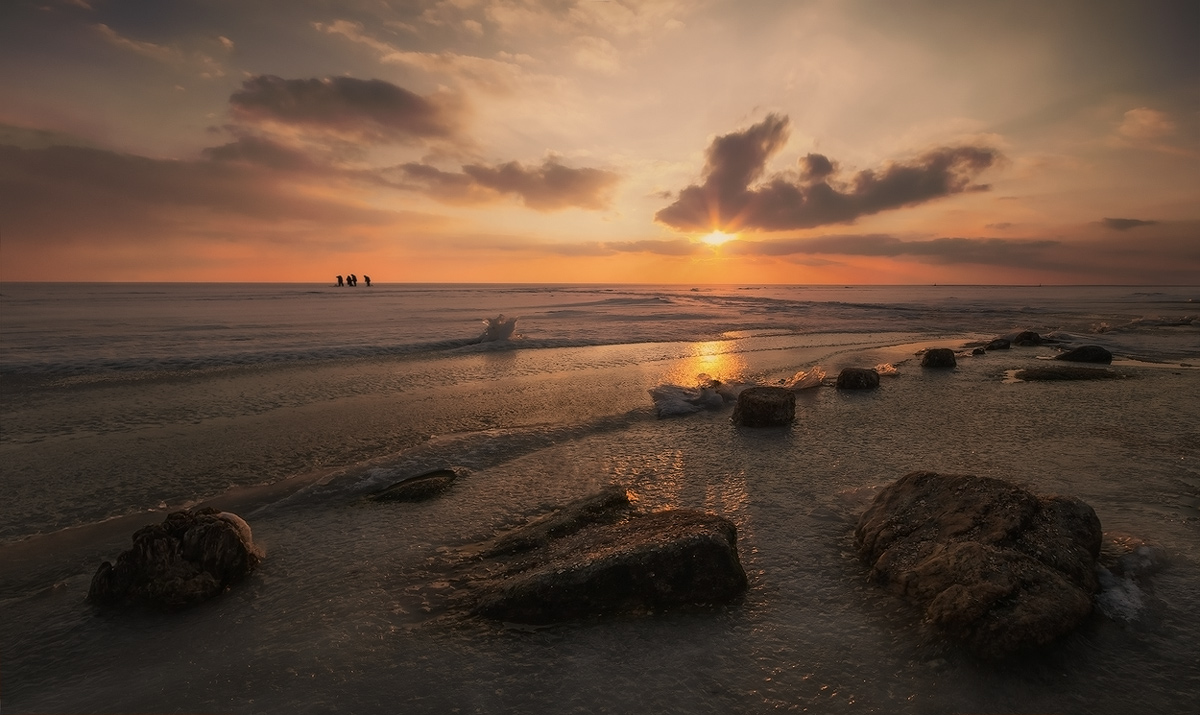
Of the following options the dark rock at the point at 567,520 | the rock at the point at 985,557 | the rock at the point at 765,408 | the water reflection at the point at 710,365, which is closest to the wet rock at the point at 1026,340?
the water reflection at the point at 710,365

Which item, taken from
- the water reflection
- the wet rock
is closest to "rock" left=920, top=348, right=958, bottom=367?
the water reflection

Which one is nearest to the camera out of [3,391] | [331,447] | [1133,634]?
[1133,634]

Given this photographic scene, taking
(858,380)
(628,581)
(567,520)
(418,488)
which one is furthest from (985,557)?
(858,380)

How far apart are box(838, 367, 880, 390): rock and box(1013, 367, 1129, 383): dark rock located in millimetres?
3112

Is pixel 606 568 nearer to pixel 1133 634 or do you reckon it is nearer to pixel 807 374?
pixel 1133 634

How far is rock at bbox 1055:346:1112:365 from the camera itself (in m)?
12.0

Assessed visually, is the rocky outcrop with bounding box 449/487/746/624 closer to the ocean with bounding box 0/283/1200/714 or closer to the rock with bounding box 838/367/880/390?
the ocean with bounding box 0/283/1200/714

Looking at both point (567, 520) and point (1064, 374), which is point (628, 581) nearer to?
point (567, 520)

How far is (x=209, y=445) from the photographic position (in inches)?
275

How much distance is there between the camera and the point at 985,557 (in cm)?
289

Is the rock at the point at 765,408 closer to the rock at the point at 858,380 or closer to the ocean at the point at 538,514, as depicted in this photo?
the ocean at the point at 538,514

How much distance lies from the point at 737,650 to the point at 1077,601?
1.80 m

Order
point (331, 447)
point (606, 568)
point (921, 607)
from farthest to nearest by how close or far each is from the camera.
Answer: point (331, 447)
point (606, 568)
point (921, 607)

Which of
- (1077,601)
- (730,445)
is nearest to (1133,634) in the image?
(1077,601)
